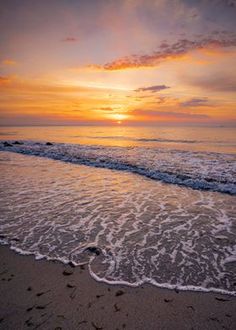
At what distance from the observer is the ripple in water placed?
4680 mm

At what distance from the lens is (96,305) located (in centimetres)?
373

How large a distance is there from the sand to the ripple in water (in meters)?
0.32

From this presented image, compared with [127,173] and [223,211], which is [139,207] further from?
[127,173]

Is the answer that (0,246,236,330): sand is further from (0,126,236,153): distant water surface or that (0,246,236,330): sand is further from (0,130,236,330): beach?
(0,126,236,153): distant water surface

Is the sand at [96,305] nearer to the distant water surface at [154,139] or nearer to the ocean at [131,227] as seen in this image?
the ocean at [131,227]

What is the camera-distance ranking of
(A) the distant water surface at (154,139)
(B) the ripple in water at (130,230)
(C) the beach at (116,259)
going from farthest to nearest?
1. (A) the distant water surface at (154,139)
2. (B) the ripple in water at (130,230)
3. (C) the beach at (116,259)

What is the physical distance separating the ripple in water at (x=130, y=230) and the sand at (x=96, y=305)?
32 centimetres

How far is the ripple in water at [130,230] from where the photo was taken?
468 cm

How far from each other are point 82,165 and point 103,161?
1.95 m

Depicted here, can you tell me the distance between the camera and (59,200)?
903 centimetres

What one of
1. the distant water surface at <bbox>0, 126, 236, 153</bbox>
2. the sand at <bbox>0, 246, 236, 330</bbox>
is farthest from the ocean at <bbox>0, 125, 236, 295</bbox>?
the distant water surface at <bbox>0, 126, 236, 153</bbox>

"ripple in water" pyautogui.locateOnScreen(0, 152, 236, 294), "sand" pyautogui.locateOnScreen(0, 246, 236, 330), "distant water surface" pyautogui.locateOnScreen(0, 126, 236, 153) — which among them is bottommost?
"sand" pyautogui.locateOnScreen(0, 246, 236, 330)

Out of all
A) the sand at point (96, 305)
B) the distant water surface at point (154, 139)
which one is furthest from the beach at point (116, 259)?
the distant water surface at point (154, 139)

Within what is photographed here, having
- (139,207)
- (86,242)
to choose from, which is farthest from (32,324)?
(139,207)
